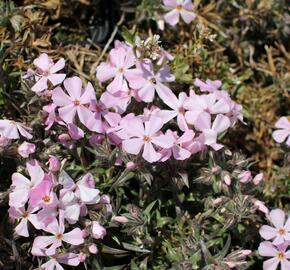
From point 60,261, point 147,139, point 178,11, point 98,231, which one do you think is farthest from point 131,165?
point 178,11

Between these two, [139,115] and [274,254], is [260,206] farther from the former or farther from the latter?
[139,115]

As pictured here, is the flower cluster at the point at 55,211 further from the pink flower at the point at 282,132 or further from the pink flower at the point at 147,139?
the pink flower at the point at 282,132

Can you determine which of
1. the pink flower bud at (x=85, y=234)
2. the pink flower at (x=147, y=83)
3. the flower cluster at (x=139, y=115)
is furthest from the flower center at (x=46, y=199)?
the pink flower at (x=147, y=83)

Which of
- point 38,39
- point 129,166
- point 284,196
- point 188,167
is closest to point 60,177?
point 129,166

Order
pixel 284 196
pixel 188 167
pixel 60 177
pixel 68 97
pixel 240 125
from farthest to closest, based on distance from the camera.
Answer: pixel 240 125 → pixel 284 196 → pixel 188 167 → pixel 68 97 → pixel 60 177

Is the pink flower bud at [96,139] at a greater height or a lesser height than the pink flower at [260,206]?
greater

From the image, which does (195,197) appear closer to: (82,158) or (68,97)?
(82,158)

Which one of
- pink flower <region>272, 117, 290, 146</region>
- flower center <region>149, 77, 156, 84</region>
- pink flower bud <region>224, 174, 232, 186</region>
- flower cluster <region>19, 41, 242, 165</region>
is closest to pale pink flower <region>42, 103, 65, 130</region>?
flower cluster <region>19, 41, 242, 165</region>

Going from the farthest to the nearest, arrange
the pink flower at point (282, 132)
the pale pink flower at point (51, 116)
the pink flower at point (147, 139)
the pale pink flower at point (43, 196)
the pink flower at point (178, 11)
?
the pink flower at point (178, 11), the pink flower at point (282, 132), the pale pink flower at point (51, 116), the pink flower at point (147, 139), the pale pink flower at point (43, 196)
